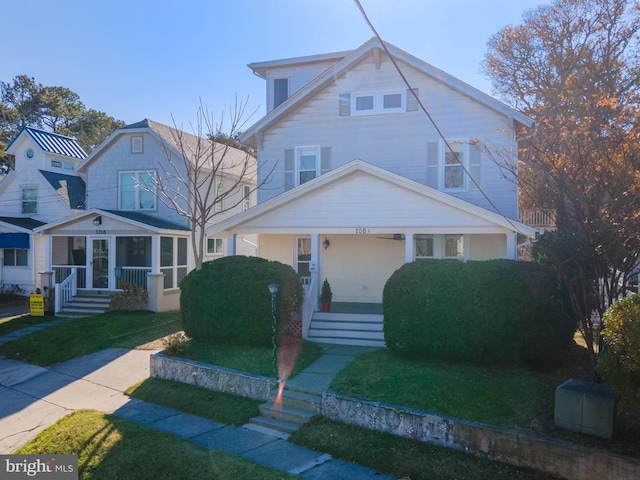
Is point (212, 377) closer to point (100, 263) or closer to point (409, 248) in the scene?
point (409, 248)

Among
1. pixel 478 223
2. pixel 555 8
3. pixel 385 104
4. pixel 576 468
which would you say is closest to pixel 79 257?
pixel 385 104

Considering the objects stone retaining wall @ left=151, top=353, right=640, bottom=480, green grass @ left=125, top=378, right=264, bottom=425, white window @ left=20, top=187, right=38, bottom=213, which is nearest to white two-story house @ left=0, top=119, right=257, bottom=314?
white window @ left=20, top=187, right=38, bottom=213

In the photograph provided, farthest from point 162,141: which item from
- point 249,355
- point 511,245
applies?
point 511,245

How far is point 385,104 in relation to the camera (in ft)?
50.4

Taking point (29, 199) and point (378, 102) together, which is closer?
point (378, 102)

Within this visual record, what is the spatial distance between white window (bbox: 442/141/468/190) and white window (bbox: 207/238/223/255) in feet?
37.5

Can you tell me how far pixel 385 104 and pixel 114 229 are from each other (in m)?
11.4

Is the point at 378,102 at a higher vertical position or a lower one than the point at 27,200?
higher

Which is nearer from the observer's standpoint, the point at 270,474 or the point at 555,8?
the point at 270,474

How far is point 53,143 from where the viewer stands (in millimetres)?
25391

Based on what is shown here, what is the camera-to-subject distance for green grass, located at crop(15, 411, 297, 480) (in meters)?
6.01

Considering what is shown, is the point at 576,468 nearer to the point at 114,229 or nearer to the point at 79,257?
the point at 114,229

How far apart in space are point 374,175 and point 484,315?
539 cm

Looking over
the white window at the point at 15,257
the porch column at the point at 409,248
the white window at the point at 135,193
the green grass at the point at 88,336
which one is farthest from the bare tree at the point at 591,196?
the white window at the point at 15,257
